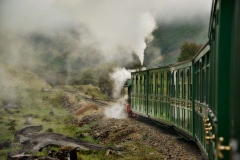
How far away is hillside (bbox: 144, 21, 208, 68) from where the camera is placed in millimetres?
68312

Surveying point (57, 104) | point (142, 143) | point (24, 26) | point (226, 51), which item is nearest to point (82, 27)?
point (24, 26)

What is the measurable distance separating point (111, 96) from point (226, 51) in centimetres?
2741

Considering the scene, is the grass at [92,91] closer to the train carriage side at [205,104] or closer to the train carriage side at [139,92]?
the train carriage side at [139,92]

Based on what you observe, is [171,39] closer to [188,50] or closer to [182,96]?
[188,50]

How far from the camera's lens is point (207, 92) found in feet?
13.9

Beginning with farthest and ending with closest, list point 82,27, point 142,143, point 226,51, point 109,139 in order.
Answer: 1. point 82,27
2. point 109,139
3. point 142,143
4. point 226,51

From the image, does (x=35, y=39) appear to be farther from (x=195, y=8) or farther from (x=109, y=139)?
(x=195, y=8)

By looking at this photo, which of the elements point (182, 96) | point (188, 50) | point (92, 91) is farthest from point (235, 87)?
point (188, 50)

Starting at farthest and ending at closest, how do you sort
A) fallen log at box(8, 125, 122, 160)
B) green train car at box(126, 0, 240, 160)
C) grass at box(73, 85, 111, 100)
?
grass at box(73, 85, 111, 100)
fallen log at box(8, 125, 122, 160)
green train car at box(126, 0, 240, 160)

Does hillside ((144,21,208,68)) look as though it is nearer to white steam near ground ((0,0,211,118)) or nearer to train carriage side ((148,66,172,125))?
white steam near ground ((0,0,211,118))

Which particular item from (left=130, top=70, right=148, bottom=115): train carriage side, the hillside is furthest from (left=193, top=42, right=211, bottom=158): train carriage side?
the hillside

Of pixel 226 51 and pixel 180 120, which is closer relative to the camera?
pixel 226 51

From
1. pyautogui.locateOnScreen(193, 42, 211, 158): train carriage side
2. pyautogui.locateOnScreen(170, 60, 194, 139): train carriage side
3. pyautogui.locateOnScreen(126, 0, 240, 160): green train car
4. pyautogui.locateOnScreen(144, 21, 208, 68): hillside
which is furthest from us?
pyautogui.locateOnScreen(144, 21, 208, 68): hillside

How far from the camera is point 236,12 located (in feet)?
6.91
